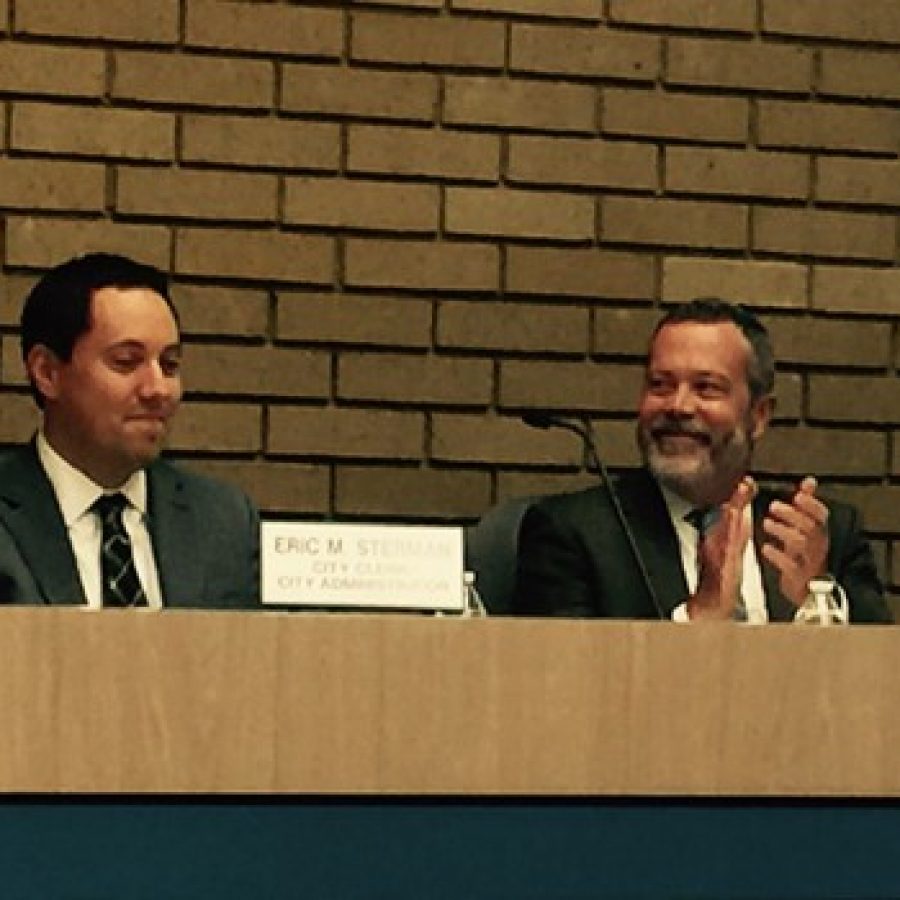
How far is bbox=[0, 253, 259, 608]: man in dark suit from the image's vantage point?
4.26 metres

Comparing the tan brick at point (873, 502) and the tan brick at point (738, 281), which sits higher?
the tan brick at point (738, 281)

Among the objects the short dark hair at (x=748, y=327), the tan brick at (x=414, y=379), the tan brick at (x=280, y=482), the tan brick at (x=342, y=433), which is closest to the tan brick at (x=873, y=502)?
the short dark hair at (x=748, y=327)

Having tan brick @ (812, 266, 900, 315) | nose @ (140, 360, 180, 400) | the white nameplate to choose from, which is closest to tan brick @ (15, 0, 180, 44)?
nose @ (140, 360, 180, 400)

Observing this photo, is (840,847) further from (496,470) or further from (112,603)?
(496,470)

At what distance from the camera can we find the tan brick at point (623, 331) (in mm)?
5520

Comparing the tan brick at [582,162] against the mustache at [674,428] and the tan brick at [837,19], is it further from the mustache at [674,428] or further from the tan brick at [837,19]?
the mustache at [674,428]

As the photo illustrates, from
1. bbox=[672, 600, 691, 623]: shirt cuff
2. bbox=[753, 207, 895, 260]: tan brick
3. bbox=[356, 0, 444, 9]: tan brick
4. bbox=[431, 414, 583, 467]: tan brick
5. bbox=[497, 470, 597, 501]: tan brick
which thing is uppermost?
bbox=[356, 0, 444, 9]: tan brick

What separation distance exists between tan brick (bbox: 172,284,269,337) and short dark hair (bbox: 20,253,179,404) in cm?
67

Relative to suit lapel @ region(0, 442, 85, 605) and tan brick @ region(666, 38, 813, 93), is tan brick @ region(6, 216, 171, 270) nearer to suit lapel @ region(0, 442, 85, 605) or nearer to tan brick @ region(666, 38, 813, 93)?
suit lapel @ region(0, 442, 85, 605)

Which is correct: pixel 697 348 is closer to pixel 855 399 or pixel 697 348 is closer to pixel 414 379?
pixel 414 379

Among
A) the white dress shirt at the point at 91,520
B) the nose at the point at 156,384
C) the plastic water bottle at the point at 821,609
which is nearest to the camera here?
the plastic water bottle at the point at 821,609

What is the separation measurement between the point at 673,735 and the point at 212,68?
2.50m

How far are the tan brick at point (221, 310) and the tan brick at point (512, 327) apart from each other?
0.32 m

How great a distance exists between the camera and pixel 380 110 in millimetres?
5398
